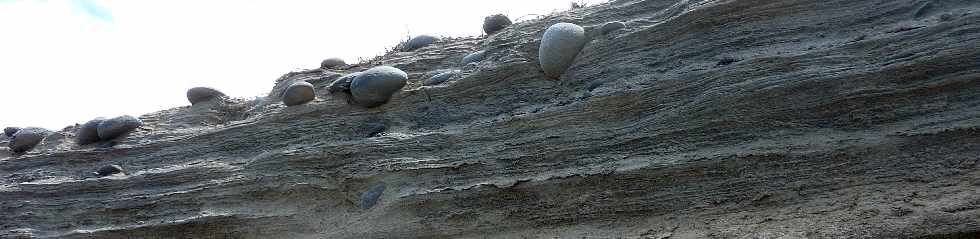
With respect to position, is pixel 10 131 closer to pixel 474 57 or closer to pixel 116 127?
pixel 116 127

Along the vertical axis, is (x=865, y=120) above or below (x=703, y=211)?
above

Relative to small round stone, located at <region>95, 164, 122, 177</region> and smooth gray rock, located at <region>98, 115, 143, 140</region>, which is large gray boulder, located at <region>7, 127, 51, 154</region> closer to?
smooth gray rock, located at <region>98, 115, 143, 140</region>

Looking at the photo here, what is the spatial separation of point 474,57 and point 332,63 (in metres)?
1.65

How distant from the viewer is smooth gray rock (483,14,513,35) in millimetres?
6977

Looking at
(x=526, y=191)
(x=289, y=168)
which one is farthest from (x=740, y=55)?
(x=289, y=168)

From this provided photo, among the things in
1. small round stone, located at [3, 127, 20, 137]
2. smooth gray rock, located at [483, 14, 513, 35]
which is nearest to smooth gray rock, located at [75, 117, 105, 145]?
small round stone, located at [3, 127, 20, 137]

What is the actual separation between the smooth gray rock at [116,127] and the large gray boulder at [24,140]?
0.82m

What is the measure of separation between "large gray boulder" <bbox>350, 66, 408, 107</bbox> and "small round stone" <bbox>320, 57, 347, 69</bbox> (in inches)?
51.7

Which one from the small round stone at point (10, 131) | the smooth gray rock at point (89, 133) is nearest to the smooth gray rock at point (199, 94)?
the smooth gray rock at point (89, 133)

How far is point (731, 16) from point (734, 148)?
1.35m

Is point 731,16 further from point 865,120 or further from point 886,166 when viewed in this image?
point 886,166

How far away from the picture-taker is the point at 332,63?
7090mm

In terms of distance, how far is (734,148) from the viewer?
13.5 feet

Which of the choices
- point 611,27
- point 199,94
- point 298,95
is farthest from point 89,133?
point 611,27
